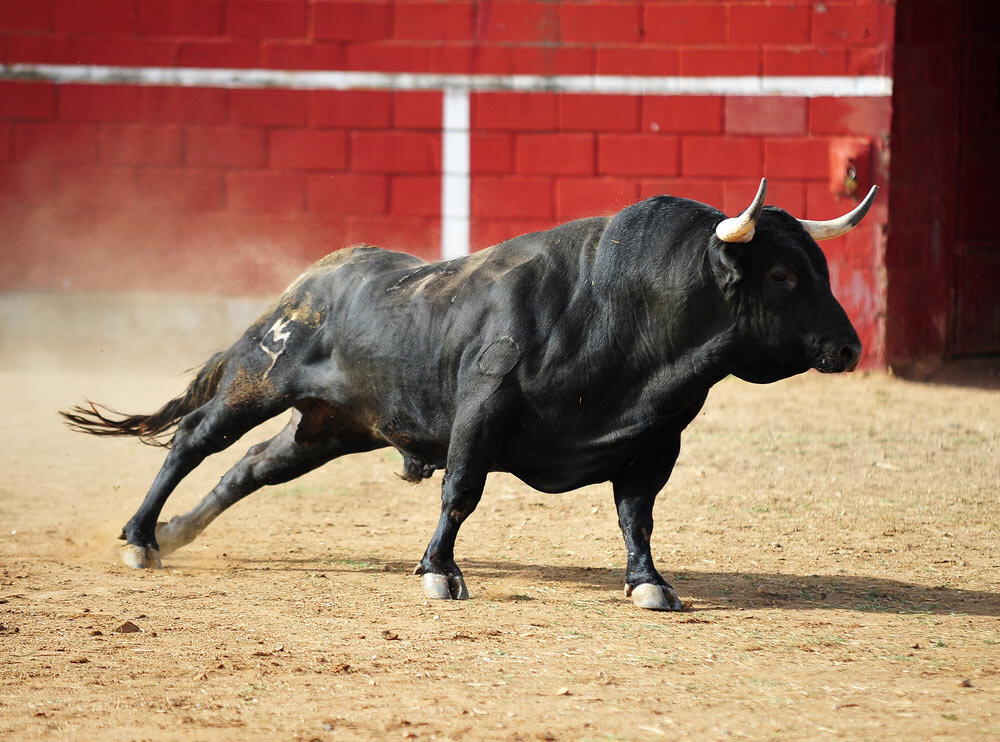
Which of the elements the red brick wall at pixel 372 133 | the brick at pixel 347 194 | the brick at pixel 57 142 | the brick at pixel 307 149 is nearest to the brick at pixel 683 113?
the red brick wall at pixel 372 133

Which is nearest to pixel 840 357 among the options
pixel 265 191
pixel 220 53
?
pixel 265 191

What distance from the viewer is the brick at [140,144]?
1142cm

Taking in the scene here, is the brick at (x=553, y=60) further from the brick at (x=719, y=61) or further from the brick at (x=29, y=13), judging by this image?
the brick at (x=29, y=13)

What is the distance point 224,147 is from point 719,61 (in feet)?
13.2

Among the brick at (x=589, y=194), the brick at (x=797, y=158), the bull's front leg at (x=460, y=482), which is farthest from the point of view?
the brick at (x=589, y=194)

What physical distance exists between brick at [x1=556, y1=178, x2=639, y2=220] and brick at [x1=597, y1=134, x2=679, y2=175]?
0.33 ft

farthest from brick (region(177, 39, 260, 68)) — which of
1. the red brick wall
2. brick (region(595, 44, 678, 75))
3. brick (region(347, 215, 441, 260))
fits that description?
brick (region(595, 44, 678, 75))

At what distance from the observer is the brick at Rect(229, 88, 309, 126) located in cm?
1129

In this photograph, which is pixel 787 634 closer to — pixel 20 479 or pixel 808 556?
pixel 808 556

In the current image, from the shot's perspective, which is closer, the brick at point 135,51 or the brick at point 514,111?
the brick at point 514,111

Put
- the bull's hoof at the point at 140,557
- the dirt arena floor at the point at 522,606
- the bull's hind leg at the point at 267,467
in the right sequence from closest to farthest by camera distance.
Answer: the dirt arena floor at the point at 522,606 → the bull's hoof at the point at 140,557 → the bull's hind leg at the point at 267,467

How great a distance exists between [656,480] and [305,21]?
719 centimetres

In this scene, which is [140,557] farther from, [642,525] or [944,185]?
[944,185]

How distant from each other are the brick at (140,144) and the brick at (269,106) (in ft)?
1.77
